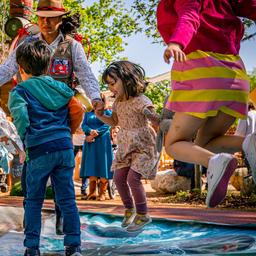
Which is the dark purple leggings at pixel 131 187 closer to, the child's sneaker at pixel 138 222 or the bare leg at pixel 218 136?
the child's sneaker at pixel 138 222

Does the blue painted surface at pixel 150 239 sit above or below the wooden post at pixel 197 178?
below

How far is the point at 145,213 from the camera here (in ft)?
15.1

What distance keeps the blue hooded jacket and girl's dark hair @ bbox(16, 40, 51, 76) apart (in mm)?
110

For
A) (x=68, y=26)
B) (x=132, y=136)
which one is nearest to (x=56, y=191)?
(x=132, y=136)

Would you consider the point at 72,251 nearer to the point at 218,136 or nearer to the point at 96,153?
the point at 218,136

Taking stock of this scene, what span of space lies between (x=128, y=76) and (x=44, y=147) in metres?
1.32

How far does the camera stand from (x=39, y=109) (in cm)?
343

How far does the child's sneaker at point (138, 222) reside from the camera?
4.52m

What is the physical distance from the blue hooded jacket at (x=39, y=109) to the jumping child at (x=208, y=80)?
0.68 metres

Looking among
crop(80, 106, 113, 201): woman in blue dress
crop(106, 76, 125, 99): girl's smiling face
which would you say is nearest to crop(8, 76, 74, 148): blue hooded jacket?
A: crop(106, 76, 125, 99): girl's smiling face

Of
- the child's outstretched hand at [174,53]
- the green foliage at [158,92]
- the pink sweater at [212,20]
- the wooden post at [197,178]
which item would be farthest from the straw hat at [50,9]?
the green foliage at [158,92]

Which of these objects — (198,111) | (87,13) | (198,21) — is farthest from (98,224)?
(87,13)

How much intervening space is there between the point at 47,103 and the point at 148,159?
1.33 metres

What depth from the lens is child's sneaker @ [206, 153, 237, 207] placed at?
298 cm
